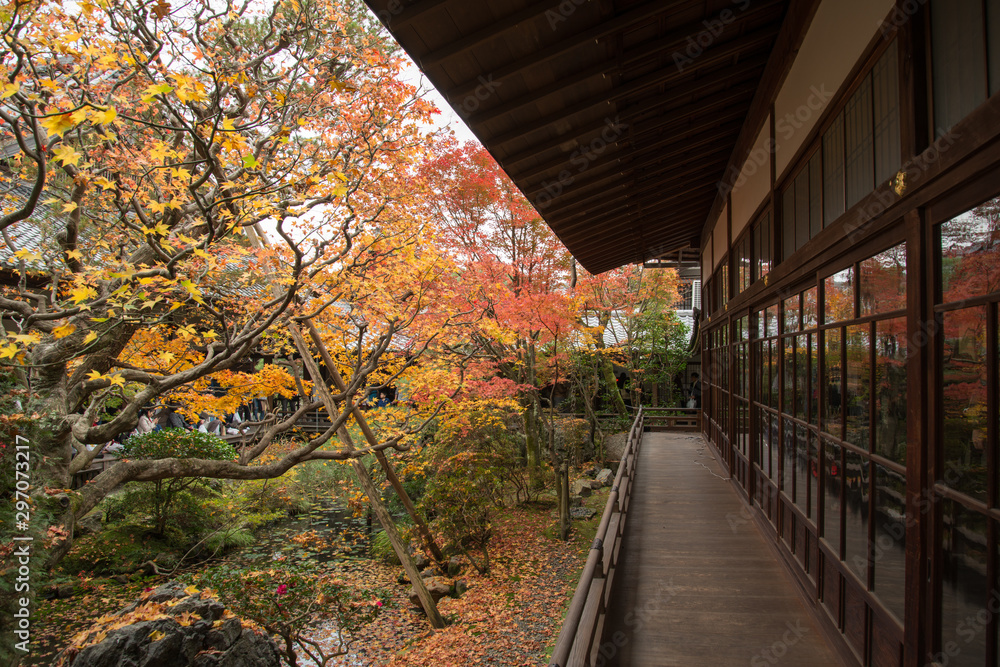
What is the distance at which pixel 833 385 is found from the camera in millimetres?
3240

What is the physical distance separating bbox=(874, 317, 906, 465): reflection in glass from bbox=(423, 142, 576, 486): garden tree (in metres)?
8.25

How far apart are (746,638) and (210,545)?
10044 mm

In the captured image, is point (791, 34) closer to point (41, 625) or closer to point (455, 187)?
point (455, 187)

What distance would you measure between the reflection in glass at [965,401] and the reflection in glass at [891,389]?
0.34m

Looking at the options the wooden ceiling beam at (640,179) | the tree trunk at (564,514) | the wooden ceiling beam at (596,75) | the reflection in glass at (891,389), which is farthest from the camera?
the tree trunk at (564,514)

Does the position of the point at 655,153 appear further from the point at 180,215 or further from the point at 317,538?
the point at 317,538

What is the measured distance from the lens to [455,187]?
11.8 meters

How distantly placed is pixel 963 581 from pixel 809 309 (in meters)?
2.36

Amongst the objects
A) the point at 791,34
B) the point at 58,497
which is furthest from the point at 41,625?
the point at 791,34

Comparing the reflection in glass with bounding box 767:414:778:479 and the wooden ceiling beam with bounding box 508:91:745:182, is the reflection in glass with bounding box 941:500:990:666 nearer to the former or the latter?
the reflection in glass with bounding box 767:414:778:479

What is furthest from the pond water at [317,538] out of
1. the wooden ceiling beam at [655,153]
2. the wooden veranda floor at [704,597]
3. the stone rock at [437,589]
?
the wooden ceiling beam at [655,153]

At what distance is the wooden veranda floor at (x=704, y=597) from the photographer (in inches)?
130

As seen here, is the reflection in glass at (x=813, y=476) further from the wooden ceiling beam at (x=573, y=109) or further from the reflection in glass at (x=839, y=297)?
the wooden ceiling beam at (x=573, y=109)

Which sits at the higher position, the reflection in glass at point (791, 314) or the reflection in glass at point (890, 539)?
the reflection in glass at point (791, 314)
